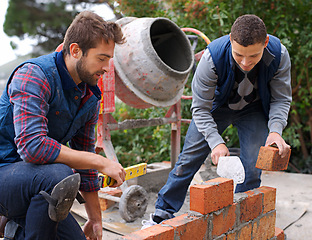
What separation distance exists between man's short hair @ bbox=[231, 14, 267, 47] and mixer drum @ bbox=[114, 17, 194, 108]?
0.97m

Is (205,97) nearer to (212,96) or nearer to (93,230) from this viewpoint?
→ (212,96)

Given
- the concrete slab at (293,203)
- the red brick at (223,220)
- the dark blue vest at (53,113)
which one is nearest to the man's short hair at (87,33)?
the dark blue vest at (53,113)

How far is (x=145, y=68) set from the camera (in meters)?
2.74

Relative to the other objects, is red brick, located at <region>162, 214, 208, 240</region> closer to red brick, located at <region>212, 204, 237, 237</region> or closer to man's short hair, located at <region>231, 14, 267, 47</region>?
red brick, located at <region>212, 204, 237, 237</region>

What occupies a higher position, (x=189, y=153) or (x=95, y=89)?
(x=95, y=89)

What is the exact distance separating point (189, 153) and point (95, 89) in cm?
92

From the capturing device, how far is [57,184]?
4.11 ft

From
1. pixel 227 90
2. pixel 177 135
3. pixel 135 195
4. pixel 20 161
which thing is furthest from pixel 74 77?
pixel 177 135

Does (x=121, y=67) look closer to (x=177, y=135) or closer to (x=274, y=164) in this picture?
(x=177, y=135)

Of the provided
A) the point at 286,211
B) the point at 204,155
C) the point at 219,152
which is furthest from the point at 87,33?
the point at 286,211

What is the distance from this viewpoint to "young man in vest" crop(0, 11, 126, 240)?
1280mm

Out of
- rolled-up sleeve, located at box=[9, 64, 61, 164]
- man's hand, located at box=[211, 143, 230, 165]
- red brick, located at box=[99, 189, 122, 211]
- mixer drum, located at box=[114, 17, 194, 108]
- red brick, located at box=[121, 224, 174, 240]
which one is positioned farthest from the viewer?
red brick, located at box=[99, 189, 122, 211]

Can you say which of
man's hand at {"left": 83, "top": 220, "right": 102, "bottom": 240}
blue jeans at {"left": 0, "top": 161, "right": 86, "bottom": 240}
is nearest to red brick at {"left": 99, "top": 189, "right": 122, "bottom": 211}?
man's hand at {"left": 83, "top": 220, "right": 102, "bottom": 240}

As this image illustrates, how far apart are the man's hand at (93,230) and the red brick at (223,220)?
58 cm
